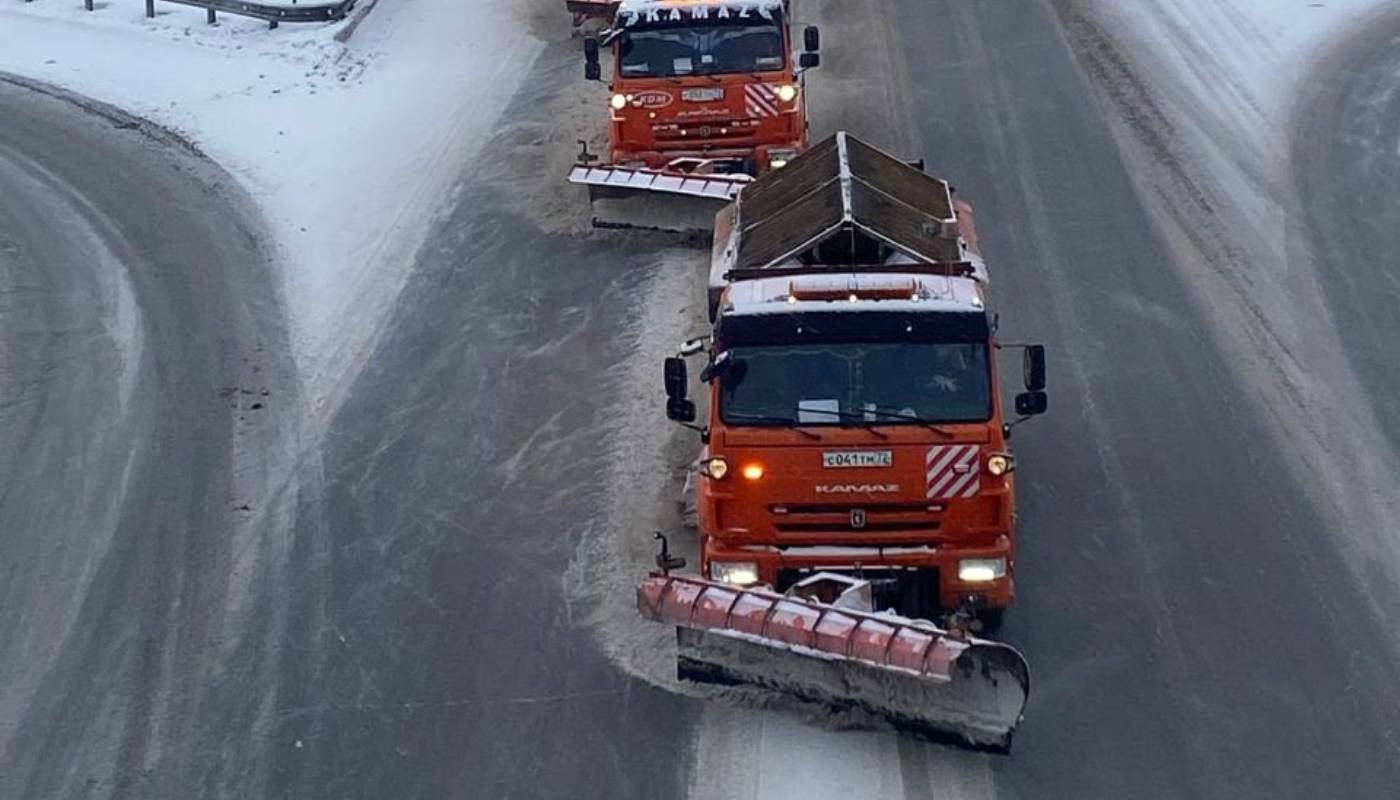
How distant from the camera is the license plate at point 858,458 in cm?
1139

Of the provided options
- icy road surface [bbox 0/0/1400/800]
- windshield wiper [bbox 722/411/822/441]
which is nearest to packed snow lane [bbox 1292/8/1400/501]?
icy road surface [bbox 0/0/1400/800]

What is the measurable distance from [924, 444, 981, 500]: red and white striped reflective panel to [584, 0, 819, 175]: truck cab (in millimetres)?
9132

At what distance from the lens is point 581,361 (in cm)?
1722

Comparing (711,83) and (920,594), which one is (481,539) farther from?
(711,83)

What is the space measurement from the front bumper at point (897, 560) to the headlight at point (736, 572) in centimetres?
3

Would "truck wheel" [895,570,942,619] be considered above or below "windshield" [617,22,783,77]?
below

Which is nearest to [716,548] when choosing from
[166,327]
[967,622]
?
[967,622]

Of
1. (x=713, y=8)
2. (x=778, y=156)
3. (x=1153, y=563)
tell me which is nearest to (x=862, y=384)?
(x=1153, y=563)

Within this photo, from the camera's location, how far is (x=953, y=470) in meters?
11.4

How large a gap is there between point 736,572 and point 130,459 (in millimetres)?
6376

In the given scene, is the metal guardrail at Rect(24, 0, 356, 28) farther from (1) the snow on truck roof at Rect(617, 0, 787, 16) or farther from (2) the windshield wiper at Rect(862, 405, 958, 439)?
(2) the windshield wiper at Rect(862, 405, 958, 439)

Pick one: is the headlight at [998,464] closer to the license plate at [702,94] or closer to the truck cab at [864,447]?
the truck cab at [864,447]

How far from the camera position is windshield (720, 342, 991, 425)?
37.8ft

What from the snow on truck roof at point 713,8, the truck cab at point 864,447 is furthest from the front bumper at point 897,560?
the snow on truck roof at point 713,8
